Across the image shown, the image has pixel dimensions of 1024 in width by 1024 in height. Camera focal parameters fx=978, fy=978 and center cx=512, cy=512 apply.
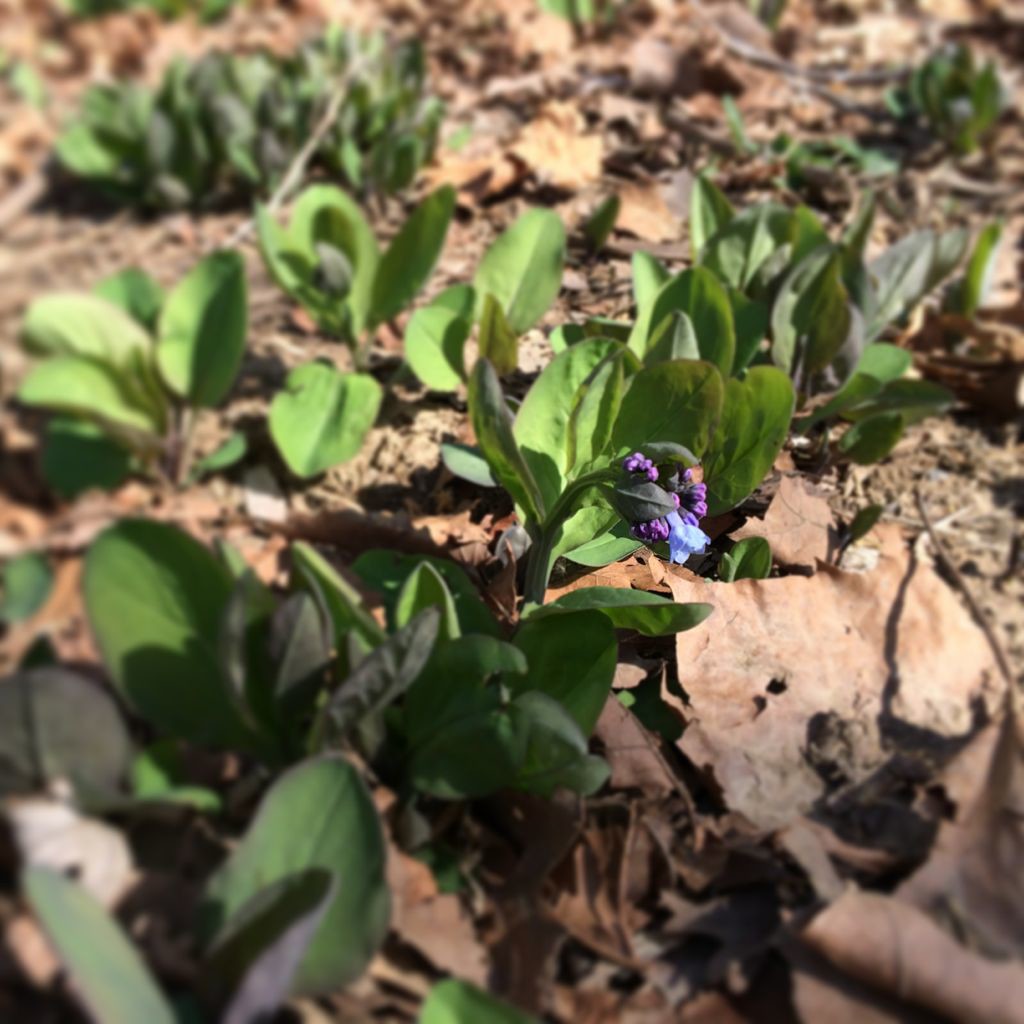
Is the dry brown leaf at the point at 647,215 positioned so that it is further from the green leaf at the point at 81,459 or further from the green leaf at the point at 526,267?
the green leaf at the point at 81,459

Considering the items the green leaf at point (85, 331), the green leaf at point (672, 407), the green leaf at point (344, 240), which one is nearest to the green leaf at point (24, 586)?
the green leaf at point (85, 331)

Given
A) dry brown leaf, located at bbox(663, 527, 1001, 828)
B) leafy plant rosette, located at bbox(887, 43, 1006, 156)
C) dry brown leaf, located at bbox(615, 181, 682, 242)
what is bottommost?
dry brown leaf, located at bbox(663, 527, 1001, 828)

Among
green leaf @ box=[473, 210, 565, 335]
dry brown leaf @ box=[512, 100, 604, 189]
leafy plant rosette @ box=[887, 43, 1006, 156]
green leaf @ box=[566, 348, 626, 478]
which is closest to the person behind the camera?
green leaf @ box=[566, 348, 626, 478]

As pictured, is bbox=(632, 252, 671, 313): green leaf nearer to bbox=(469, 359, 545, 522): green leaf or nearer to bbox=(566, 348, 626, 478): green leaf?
bbox=(566, 348, 626, 478): green leaf

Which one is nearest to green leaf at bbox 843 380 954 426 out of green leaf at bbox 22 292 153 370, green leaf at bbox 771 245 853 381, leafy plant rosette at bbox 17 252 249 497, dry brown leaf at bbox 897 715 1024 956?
green leaf at bbox 771 245 853 381

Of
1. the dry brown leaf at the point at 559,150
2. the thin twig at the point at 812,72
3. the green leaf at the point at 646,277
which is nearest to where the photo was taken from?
the green leaf at the point at 646,277

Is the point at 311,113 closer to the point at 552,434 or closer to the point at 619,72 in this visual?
the point at 619,72
